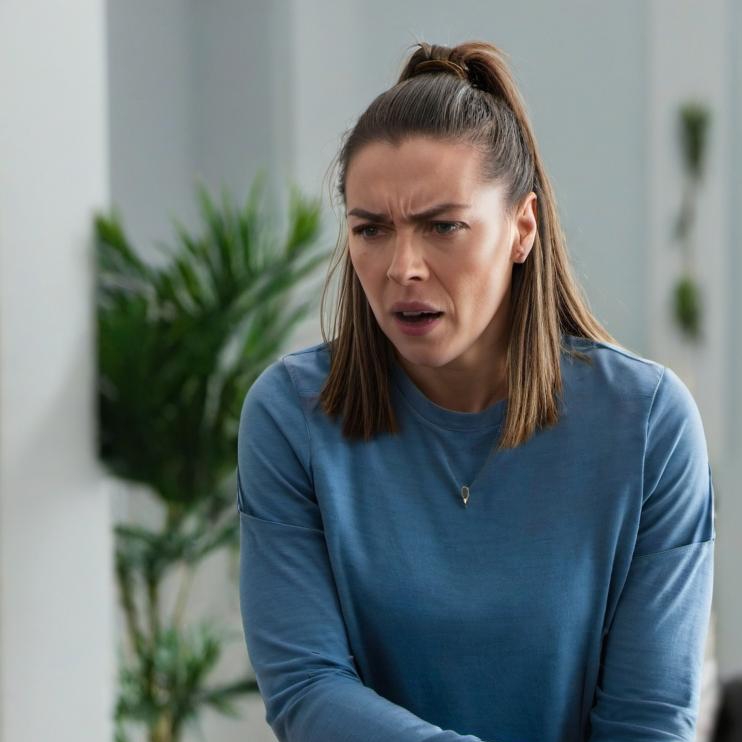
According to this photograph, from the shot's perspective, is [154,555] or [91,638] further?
[154,555]

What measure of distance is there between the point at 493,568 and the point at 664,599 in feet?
0.57

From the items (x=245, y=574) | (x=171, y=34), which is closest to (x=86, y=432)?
(x=245, y=574)

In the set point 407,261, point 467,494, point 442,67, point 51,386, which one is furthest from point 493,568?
point 51,386

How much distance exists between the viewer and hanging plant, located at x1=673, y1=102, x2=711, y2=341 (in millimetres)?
3678

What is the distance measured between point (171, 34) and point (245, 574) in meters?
2.94

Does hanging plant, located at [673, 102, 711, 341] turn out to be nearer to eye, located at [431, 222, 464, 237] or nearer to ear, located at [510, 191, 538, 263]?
ear, located at [510, 191, 538, 263]

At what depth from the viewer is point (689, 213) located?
3.74m

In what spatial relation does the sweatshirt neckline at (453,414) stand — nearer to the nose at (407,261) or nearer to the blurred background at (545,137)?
the nose at (407,261)

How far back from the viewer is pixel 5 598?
240 cm

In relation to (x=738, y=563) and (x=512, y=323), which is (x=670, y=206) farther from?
(x=512, y=323)

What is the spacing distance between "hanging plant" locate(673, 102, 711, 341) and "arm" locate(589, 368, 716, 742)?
2.51 metres

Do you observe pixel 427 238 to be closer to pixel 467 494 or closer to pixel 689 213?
pixel 467 494

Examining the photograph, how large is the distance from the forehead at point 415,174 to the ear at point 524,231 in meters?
0.08

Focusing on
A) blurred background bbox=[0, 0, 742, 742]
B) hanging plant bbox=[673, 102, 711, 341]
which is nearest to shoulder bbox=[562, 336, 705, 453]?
blurred background bbox=[0, 0, 742, 742]
